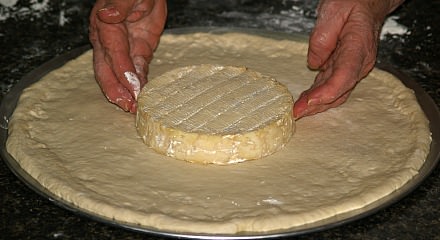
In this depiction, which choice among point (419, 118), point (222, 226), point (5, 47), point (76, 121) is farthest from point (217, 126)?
point (5, 47)

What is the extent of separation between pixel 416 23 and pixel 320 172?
1.36m

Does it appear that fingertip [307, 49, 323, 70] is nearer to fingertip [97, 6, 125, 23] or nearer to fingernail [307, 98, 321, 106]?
fingernail [307, 98, 321, 106]

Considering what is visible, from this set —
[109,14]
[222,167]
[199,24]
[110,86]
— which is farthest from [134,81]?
[199,24]

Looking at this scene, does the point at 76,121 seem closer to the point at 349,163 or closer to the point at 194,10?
the point at 349,163

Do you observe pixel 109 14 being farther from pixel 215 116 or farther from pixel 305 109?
pixel 305 109

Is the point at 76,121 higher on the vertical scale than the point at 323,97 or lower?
lower

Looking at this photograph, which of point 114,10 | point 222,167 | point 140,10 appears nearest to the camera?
point 222,167

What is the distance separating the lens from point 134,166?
7.14ft

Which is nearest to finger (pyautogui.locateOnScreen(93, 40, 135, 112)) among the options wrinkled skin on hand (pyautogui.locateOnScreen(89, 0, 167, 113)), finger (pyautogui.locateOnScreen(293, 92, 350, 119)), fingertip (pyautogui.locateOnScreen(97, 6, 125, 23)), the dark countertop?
wrinkled skin on hand (pyautogui.locateOnScreen(89, 0, 167, 113))

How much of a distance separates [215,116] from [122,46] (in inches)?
18.2

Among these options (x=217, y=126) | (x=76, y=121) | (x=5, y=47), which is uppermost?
(x=217, y=126)

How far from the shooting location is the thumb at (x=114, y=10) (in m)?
2.38

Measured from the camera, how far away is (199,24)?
129 inches

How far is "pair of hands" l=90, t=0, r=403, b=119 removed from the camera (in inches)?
91.4
